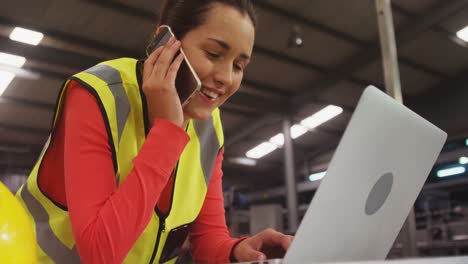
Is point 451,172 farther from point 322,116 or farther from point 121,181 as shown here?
point 121,181

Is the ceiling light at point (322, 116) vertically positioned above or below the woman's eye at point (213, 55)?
above

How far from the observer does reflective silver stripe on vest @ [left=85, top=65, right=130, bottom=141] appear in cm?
85

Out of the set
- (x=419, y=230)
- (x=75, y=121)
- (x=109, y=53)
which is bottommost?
(x=419, y=230)

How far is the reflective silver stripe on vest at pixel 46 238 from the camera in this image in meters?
0.87

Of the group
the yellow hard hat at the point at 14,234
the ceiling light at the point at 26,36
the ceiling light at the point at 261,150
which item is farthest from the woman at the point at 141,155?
the ceiling light at the point at 261,150

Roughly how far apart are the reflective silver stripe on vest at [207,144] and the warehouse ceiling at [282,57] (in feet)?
13.0

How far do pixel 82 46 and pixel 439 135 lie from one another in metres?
5.89

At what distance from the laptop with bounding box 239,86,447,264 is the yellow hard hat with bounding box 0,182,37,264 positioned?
354 millimetres

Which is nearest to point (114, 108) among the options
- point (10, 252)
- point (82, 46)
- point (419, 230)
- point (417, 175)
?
point (10, 252)

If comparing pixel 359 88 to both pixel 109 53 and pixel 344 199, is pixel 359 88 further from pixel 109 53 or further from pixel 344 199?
pixel 344 199

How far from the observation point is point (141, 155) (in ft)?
2.55

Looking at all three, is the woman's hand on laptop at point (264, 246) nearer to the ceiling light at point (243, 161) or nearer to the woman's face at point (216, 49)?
the woman's face at point (216, 49)

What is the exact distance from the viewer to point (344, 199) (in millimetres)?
631

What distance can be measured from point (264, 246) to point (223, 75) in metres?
0.37
